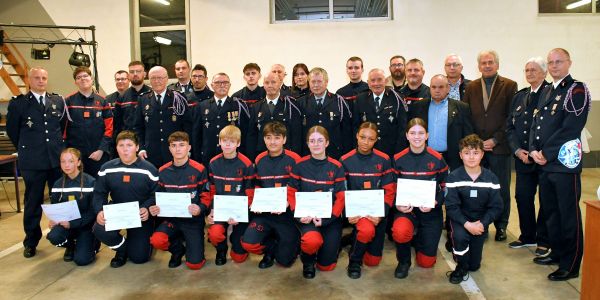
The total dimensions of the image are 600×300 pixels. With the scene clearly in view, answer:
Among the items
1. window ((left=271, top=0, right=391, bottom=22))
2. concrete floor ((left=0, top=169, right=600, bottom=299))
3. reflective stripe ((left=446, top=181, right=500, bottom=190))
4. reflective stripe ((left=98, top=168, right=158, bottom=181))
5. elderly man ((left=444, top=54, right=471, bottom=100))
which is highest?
window ((left=271, top=0, right=391, bottom=22))

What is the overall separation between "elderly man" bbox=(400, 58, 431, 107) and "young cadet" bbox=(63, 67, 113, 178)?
3.35 metres

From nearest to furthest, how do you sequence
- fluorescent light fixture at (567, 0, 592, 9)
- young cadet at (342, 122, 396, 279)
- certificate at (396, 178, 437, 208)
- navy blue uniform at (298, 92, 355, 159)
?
certificate at (396, 178, 437, 208)
young cadet at (342, 122, 396, 279)
navy blue uniform at (298, 92, 355, 159)
fluorescent light fixture at (567, 0, 592, 9)

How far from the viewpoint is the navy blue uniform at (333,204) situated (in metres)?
3.56

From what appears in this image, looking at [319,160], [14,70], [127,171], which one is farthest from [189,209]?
[14,70]

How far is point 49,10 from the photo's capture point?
912cm

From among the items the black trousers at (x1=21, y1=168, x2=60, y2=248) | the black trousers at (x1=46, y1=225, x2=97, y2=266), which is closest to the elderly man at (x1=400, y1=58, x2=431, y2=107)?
the black trousers at (x1=46, y1=225, x2=97, y2=266)

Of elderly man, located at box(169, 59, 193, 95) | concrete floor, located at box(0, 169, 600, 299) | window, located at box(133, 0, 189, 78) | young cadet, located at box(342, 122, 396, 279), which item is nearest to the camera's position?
concrete floor, located at box(0, 169, 600, 299)

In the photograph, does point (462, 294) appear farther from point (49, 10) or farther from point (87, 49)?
point (49, 10)

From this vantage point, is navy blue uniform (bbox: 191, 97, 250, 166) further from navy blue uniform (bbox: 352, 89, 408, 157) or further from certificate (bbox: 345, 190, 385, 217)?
certificate (bbox: 345, 190, 385, 217)

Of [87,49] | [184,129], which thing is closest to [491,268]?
[184,129]

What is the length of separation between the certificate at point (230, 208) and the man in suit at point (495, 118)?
2.52 metres

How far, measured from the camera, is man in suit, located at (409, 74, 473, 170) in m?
4.21

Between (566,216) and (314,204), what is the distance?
76.4 inches

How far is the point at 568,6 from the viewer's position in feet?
29.0
